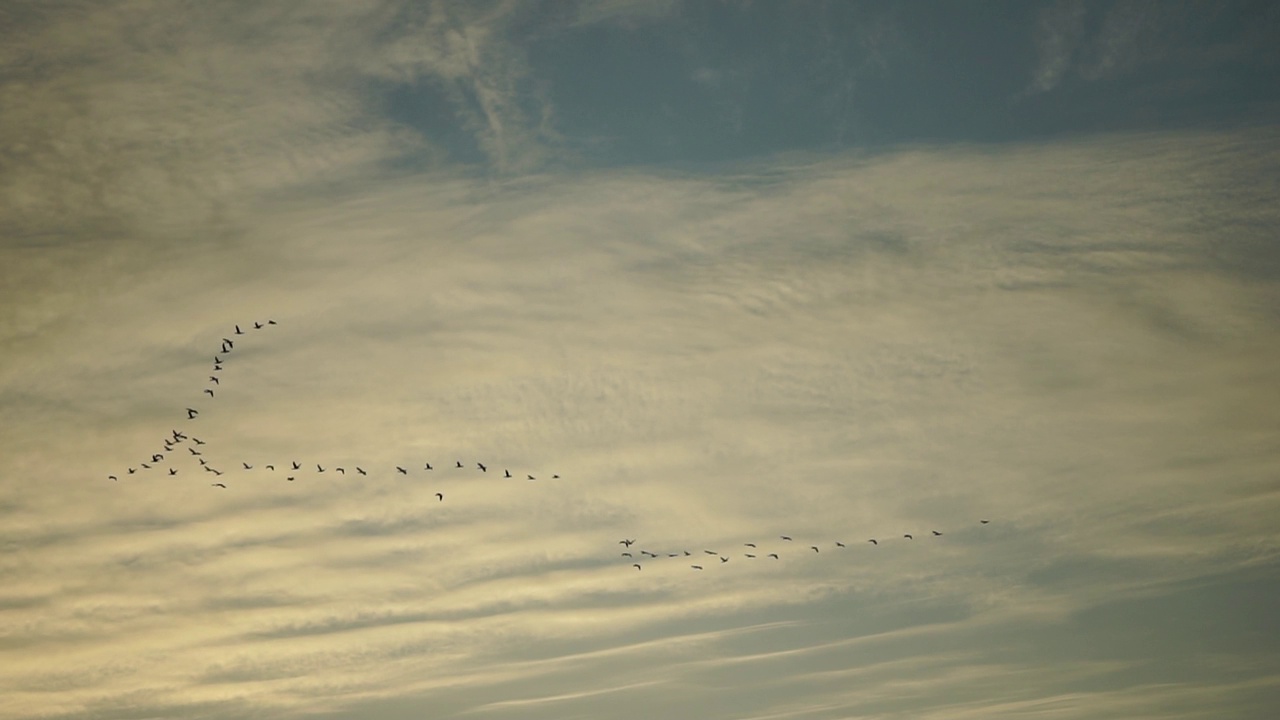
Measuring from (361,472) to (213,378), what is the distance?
3160cm

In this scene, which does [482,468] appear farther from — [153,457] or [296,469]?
→ [153,457]

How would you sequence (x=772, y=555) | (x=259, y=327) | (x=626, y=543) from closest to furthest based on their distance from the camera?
(x=259, y=327) → (x=626, y=543) → (x=772, y=555)

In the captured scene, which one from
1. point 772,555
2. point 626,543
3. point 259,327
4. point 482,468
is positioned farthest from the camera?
point 772,555

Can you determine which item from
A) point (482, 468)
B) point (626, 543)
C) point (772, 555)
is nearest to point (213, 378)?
point (482, 468)

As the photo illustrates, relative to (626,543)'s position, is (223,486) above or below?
above

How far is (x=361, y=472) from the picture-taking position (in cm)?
14262

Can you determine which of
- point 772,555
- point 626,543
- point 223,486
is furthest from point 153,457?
point 772,555

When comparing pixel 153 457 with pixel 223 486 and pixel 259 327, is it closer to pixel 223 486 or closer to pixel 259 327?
pixel 223 486

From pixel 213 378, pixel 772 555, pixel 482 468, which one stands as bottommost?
pixel 772 555

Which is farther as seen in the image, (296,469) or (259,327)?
(296,469)

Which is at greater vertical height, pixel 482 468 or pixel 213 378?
pixel 213 378

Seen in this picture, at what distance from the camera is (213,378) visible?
411ft

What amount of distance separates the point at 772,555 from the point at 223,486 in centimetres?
11221

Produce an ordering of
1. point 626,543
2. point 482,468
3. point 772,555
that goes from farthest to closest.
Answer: point 772,555 → point 626,543 → point 482,468
